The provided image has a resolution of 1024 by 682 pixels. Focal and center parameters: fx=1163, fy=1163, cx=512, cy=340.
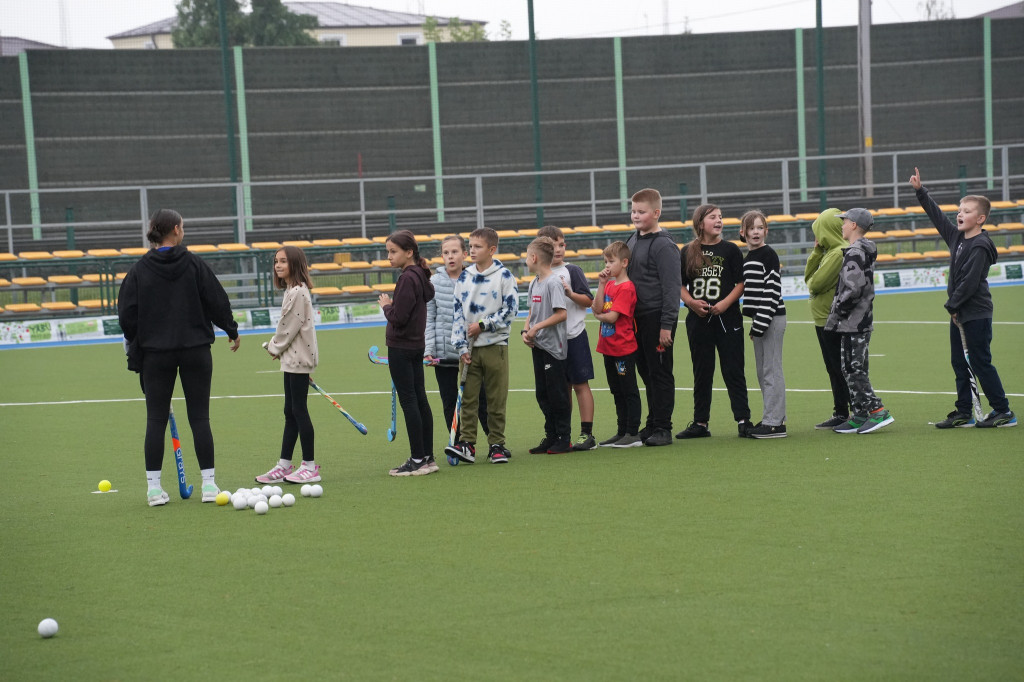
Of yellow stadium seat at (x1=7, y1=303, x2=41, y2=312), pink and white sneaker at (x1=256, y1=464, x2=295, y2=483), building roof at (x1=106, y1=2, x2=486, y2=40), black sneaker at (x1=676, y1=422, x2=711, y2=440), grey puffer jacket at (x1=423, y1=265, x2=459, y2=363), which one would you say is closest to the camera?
pink and white sneaker at (x1=256, y1=464, x2=295, y2=483)

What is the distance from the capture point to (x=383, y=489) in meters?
7.71

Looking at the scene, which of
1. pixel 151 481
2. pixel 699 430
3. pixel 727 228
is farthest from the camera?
pixel 727 228

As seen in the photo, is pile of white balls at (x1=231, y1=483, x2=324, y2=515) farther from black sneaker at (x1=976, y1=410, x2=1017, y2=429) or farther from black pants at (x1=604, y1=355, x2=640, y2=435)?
black sneaker at (x1=976, y1=410, x2=1017, y2=429)

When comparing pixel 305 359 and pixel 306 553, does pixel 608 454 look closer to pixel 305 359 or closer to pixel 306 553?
pixel 305 359

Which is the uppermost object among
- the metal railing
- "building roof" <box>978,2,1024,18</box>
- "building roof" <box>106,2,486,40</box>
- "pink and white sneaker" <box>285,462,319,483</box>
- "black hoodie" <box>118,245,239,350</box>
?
"building roof" <box>106,2,486,40</box>

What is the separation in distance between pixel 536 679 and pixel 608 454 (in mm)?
4613

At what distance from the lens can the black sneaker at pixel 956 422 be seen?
908cm

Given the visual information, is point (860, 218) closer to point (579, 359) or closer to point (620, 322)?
point (620, 322)

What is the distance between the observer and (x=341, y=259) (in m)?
26.2

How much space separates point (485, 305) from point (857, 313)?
2830 mm

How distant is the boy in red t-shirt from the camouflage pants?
1.61 metres

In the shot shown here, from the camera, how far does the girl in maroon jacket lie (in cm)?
798

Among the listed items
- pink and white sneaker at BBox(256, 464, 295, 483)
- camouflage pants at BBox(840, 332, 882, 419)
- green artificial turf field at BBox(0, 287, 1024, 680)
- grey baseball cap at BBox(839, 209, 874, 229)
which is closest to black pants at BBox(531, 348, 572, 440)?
green artificial turf field at BBox(0, 287, 1024, 680)

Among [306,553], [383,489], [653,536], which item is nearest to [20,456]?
[383,489]
